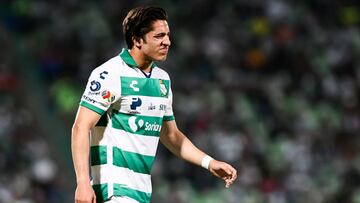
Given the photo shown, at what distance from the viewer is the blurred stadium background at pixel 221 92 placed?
1431 centimetres

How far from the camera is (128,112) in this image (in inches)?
228

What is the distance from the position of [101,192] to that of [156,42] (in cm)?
102

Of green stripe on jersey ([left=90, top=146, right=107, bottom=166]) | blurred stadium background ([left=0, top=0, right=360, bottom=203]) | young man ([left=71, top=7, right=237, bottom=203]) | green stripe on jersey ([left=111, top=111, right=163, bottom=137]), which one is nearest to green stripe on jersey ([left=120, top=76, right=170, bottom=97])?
young man ([left=71, top=7, right=237, bottom=203])

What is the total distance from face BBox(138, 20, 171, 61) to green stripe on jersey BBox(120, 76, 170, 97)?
17 centimetres

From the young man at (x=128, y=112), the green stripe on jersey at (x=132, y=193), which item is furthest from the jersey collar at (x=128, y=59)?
the green stripe on jersey at (x=132, y=193)

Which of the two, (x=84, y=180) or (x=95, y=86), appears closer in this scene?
(x=84, y=180)

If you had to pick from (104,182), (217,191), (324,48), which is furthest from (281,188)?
(104,182)

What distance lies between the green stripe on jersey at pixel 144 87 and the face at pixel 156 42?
0.17 meters

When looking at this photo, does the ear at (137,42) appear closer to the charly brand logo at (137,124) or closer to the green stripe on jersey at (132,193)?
the charly brand logo at (137,124)

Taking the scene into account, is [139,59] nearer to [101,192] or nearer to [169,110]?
[169,110]

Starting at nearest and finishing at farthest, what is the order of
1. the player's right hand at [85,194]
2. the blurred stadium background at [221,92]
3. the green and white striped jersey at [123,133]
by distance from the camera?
the player's right hand at [85,194] → the green and white striped jersey at [123,133] → the blurred stadium background at [221,92]

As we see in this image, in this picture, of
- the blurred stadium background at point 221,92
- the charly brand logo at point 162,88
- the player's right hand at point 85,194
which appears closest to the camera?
the player's right hand at point 85,194

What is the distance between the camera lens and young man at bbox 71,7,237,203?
225 inches

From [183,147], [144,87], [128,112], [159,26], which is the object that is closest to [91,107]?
[128,112]
